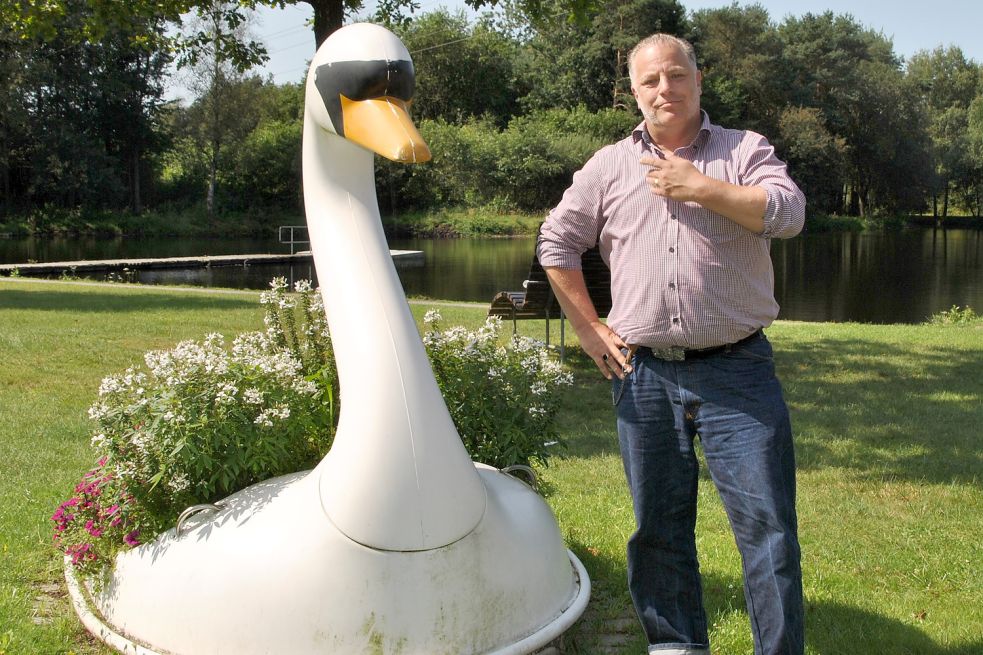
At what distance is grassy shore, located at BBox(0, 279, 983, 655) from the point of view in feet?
10.9

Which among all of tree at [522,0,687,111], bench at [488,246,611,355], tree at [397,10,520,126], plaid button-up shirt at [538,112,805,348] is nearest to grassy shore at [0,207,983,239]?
tree at [522,0,687,111]

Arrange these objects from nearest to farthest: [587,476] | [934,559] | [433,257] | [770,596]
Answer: [770,596] → [934,559] → [587,476] → [433,257]

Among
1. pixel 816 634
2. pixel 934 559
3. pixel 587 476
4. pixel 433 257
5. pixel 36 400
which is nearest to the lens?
pixel 816 634

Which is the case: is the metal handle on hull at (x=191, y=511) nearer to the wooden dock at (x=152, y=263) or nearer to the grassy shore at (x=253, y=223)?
the wooden dock at (x=152, y=263)

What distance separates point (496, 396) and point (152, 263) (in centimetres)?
2051

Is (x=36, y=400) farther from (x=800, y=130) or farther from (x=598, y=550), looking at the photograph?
(x=800, y=130)

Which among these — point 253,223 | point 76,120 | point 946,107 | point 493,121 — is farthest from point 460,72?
point 946,107

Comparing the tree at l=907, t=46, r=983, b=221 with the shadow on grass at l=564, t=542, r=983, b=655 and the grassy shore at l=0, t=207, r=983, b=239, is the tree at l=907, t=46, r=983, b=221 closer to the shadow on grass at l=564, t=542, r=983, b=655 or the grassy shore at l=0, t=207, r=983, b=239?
the grassy shore at l=0, t=207, r=983, b=239

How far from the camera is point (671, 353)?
264cm

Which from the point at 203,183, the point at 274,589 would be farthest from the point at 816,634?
the point at 203,183

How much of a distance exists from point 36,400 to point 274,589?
4767 mm

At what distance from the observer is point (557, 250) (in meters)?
2.83

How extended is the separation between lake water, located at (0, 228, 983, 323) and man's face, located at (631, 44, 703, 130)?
15.4 m

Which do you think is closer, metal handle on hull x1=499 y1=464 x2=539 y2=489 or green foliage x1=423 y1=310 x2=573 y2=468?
metal handle on hull x1=499 y1=464 x2=539 y2=489
